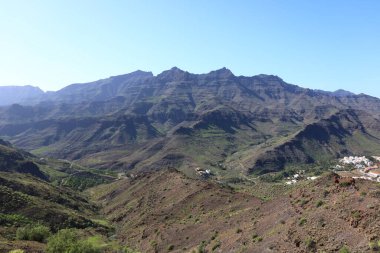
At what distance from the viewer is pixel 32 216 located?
290ft

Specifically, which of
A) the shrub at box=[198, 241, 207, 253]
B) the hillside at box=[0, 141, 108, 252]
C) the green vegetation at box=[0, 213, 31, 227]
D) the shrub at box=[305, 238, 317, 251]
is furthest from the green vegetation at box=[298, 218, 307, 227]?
the green vegetation at box=[0, 213, 31, 227]

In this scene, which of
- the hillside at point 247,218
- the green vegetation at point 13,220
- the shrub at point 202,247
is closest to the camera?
the hillside at point 247,218

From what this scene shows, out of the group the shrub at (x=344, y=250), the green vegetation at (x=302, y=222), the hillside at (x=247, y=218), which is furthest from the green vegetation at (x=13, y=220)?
A: the shrub at (x=344, y=250)

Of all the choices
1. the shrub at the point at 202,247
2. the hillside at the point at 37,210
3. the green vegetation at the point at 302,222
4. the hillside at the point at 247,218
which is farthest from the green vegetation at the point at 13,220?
the green vegetation at the point at 302,222

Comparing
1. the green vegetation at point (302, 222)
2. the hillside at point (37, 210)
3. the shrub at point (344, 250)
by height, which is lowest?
the hillside at point (37, 210)

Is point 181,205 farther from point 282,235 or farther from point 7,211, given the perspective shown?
point 282,235

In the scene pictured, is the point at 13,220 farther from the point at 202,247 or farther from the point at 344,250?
the point at 344,250

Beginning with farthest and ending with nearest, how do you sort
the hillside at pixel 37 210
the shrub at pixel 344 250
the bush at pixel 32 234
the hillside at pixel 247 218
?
the hillside at pixel 37 210, the bush at pixel 32 234, the hillside at pixel 247 218, the shrub at pixel 344 250

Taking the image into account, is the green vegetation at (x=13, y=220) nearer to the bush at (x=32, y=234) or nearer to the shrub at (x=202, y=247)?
the bush at (x=32, y=234)

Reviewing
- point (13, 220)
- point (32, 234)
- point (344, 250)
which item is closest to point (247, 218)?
point (344, 250)

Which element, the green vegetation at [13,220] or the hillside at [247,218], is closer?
the hillside at [247,218]

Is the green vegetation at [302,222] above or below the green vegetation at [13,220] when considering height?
above

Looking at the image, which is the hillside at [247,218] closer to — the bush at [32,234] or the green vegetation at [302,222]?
the green vegetation at [302,222]

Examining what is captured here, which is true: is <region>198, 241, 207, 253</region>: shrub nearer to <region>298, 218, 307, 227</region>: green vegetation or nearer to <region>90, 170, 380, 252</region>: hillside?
<region>90, 170, 380, 252</region>: hillside
